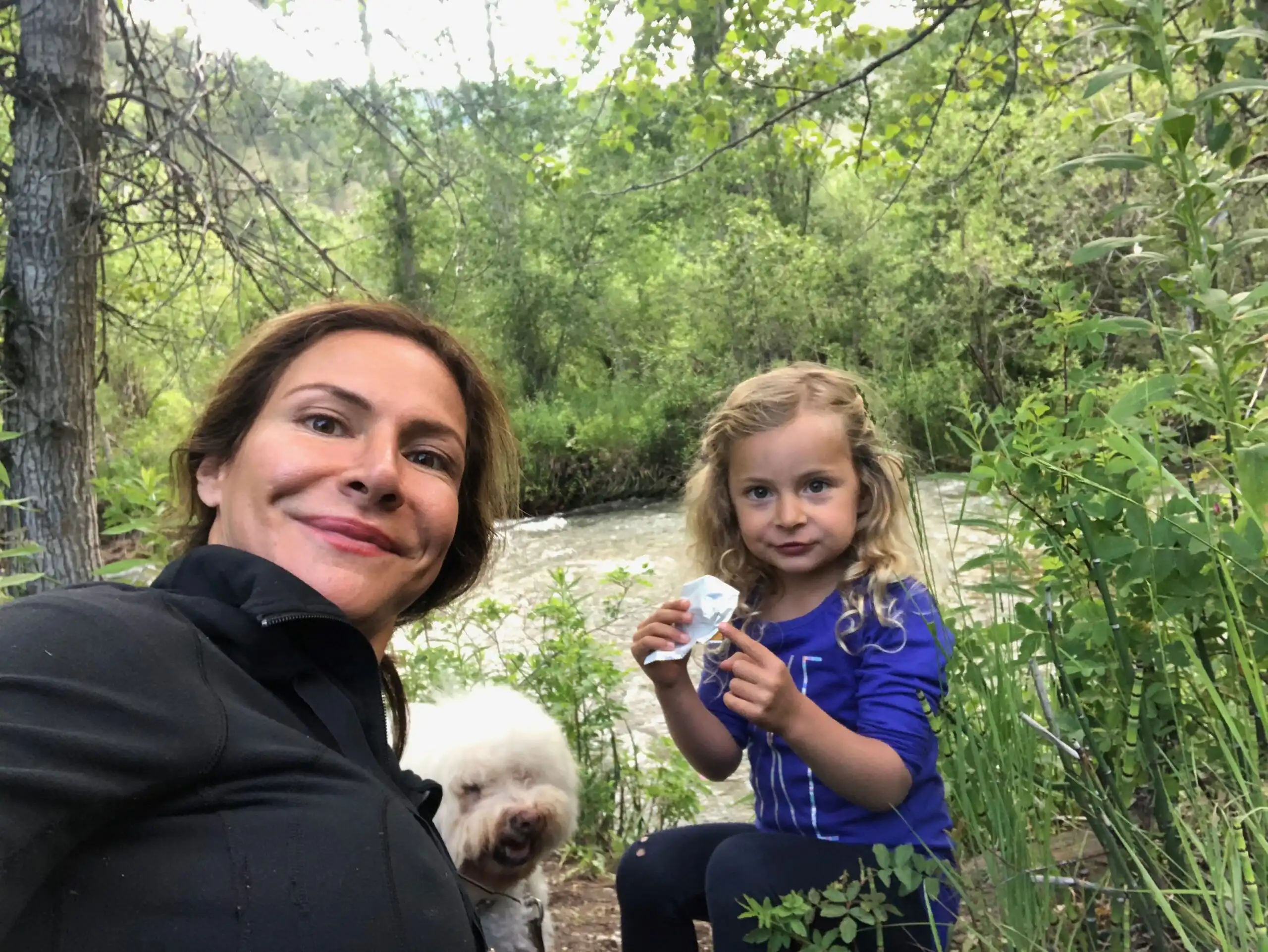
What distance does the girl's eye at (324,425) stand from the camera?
55.9 inches

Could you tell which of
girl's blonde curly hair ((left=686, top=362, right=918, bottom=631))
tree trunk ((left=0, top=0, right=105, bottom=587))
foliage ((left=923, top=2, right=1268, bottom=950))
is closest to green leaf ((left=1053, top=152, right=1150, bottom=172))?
foliage ((left=923, top=2, right=1268, bottom=950))

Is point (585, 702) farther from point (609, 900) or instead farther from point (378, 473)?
point (378, 473)

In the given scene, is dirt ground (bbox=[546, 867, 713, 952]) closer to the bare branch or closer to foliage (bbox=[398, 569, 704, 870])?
foliage (bbox=[398, 569, 704, 870])

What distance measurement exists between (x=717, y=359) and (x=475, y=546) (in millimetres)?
11013

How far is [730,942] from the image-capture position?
1609 mm

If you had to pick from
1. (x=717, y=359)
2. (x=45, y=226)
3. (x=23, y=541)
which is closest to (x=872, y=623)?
(x=23, y=541)

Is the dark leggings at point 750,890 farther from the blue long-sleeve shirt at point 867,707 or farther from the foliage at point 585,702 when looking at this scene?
the foliage at point 585,702

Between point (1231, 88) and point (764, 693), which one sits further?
point (764, 693)

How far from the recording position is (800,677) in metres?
1.75

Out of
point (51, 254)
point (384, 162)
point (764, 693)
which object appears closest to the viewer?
point (764, 693)

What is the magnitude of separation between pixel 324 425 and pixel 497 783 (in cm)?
147

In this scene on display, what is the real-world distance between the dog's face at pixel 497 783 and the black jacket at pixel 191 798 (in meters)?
1.41

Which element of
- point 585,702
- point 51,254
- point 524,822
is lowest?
point 585,702

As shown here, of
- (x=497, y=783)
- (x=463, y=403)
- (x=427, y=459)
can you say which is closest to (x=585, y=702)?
(x=497, y=783)
